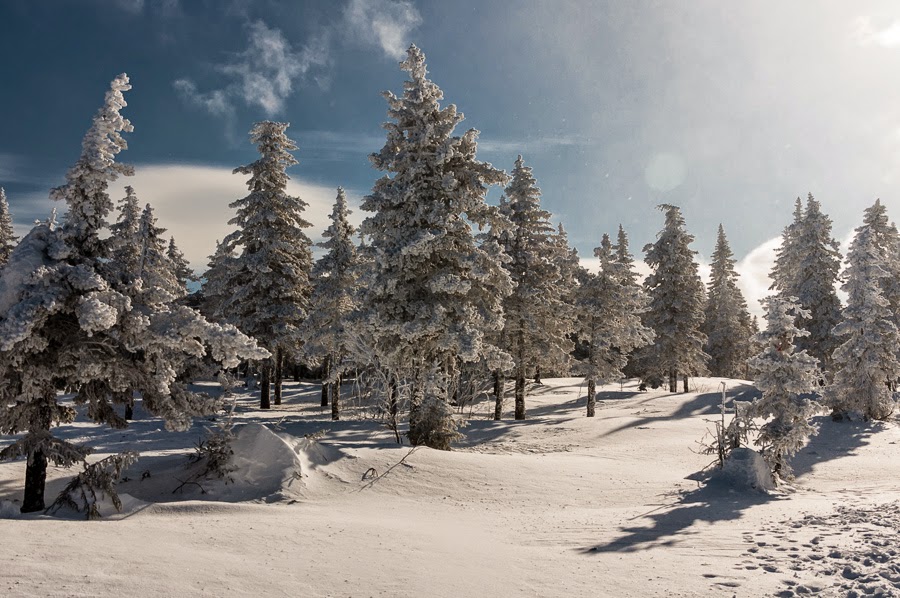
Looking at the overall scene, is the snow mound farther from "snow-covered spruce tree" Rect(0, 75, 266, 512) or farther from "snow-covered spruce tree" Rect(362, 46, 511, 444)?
"snow-covered spruce tree" Rect(0, 75, 266, 512)

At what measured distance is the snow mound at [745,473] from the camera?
13.6m

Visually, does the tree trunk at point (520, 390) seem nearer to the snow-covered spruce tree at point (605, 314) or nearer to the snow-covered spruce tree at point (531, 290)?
the snow-covered spruce tree at point (531, 290)

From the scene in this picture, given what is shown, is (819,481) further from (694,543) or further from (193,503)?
(193,503)

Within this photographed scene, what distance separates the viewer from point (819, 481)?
51.8 feet

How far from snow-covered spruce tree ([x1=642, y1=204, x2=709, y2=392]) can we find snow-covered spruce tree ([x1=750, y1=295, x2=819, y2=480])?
22.1 m

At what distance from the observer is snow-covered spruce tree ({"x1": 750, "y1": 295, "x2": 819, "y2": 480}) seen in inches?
603

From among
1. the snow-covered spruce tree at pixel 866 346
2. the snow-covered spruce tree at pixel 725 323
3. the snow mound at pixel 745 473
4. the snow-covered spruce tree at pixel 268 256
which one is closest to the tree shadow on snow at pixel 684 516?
the snow mound at pixel 745 473

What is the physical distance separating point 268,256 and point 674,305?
28.1 meters

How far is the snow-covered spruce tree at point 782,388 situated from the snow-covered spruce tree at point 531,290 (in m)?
11.4

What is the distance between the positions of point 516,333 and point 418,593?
71.6 ft

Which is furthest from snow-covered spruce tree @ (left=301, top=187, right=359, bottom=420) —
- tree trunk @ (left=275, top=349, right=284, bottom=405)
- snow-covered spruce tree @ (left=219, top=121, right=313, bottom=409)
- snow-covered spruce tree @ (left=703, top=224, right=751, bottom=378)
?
snow-covered spruce tree @ (left=703, top=224, right=751, bottom=378)

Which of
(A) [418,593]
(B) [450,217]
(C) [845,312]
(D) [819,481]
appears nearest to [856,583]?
(A) [418,593]

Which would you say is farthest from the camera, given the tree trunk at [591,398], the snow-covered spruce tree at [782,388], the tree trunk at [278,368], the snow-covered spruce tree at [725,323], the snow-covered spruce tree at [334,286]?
the snow-covered spruce tree at [725,323]

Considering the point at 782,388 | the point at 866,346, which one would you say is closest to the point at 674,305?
the point at 866,346
